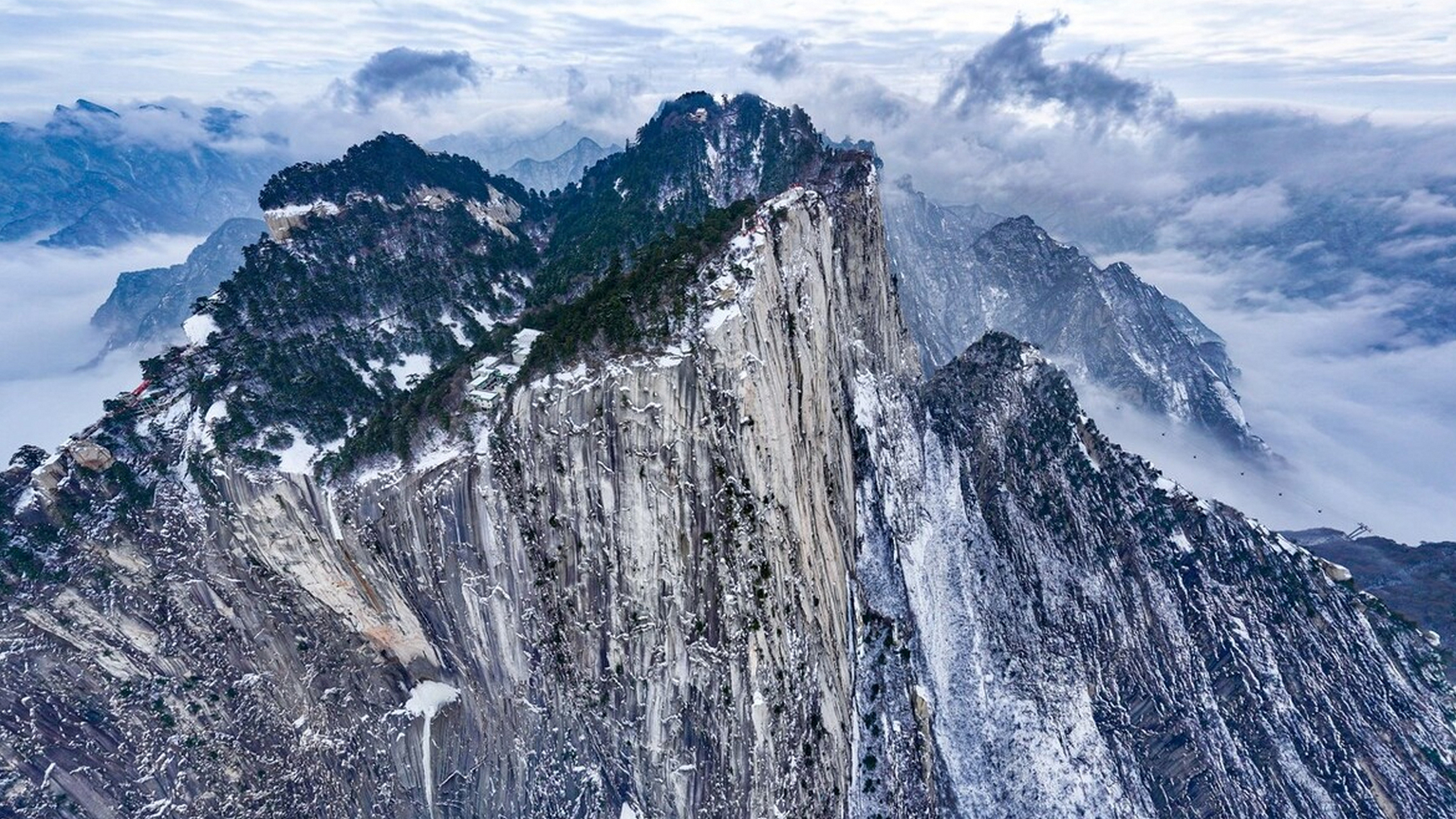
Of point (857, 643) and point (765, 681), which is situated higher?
point (765, 681)

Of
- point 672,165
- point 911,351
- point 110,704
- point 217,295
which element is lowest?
point 110,704

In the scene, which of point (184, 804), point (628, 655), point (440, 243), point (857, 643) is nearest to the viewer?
point (628, 655)

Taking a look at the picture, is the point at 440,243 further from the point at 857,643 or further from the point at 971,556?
the point at 971,556

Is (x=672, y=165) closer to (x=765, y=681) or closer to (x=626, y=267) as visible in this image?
(x=626, y=267)

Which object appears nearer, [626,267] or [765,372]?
[765,372]

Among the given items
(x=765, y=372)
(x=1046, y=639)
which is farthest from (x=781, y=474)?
(x=1046, y=639)

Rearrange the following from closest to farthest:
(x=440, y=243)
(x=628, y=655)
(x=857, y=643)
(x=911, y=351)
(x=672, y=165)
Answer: (x=628, y=655) → (x=857, y=643) → (x=440, y=243) → (x=911, y=351) → (x=672, y=165)

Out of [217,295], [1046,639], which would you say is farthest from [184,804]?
[1046,639]
